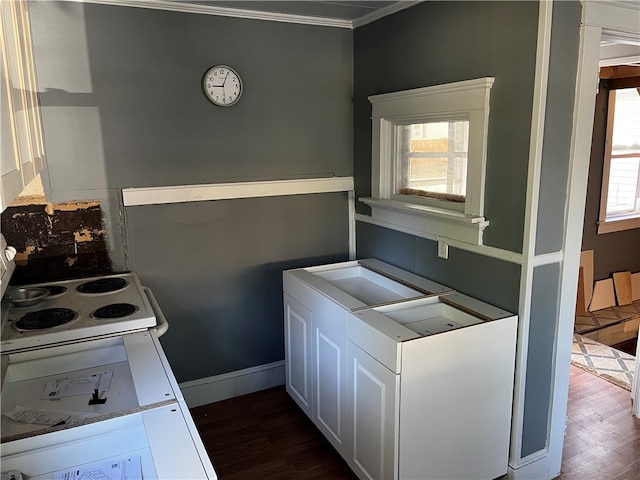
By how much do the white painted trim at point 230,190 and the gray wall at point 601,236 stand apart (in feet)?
8.60

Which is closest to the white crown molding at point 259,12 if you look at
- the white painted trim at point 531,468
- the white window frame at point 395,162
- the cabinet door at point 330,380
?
the white window frame at point 395,162

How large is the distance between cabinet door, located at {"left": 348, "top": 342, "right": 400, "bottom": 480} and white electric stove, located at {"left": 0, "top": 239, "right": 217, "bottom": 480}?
2.84 ft

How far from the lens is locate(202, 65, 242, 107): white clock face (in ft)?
9.09

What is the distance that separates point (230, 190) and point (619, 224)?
3.82 meters

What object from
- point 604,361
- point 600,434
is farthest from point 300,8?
point 604,361

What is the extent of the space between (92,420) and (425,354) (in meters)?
1.22

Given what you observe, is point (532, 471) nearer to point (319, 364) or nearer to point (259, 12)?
point (319, 364)

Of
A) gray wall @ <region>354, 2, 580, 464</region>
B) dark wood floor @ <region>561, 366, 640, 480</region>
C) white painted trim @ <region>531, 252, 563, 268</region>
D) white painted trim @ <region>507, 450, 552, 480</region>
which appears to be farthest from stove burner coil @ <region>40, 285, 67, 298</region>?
dark wood floor @ <region>561, 366, 640, 480</region>

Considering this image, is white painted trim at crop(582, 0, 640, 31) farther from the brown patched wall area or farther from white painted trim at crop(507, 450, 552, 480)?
the brown patched wall area

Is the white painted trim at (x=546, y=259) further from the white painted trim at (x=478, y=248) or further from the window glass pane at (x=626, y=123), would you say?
the window glass pane at (x=626, y=123)

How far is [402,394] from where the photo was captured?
1966mm

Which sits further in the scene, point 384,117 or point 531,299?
point 384,117

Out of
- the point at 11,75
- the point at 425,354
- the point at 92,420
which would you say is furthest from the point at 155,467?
the point at 425,354

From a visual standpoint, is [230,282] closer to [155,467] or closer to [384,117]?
[384,117]
